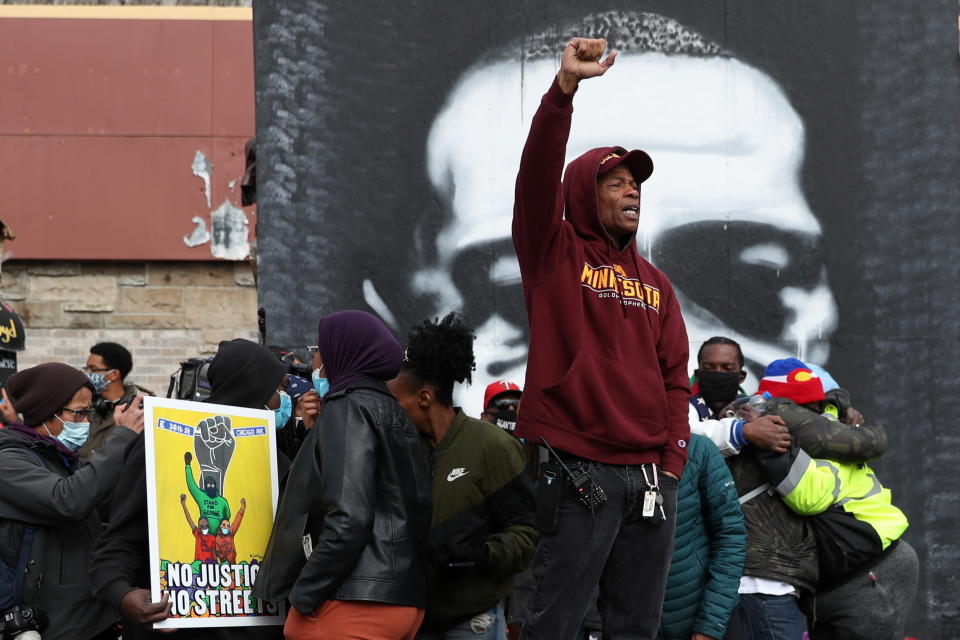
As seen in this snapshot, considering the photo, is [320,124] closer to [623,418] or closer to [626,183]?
[626,183]

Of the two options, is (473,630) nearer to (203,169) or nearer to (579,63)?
(579,63)

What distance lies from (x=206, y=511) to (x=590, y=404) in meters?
1.34

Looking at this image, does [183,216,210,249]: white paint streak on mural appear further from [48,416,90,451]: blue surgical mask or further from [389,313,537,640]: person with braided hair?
[389,313,537,640]: person with braided hair

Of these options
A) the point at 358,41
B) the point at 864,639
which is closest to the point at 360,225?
the point at 358,41

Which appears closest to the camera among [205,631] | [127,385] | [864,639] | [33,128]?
[205,631]

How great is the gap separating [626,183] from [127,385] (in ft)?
16.4

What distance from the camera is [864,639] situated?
5090 mm

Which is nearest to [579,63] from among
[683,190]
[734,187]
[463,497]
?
[463,497]

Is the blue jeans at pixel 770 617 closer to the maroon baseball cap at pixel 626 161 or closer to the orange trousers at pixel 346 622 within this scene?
the orange trousers at pixel 346 622

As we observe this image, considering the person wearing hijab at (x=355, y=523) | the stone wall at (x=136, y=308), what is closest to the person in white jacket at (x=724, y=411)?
the person wearing hijab at (x=355, y=523)

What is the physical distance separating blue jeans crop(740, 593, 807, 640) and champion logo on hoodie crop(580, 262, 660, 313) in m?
1.60

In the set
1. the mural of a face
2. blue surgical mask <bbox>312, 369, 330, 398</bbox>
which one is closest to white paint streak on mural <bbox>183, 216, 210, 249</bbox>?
the mural of a face

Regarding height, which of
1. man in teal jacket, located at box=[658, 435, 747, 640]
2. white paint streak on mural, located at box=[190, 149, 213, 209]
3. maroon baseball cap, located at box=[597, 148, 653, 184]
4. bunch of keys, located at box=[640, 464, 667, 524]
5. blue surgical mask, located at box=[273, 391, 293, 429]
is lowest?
man in teal jacket, located at box=[658, 435, 747, 640]

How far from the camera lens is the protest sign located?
12.8 feet
